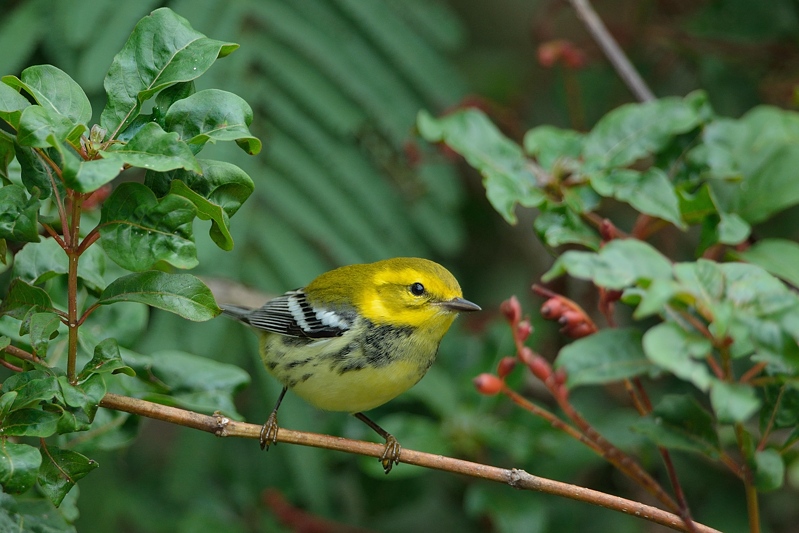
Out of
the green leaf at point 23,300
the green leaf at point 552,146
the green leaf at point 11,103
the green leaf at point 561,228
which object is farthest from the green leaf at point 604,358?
the green leaf at point 11,103

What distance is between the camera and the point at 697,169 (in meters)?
2.57

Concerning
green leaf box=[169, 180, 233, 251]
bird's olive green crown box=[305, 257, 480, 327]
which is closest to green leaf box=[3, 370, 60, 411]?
green leaf box=[169, 180, 233, 251]

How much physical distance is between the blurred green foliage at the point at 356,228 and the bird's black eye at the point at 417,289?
66 cm

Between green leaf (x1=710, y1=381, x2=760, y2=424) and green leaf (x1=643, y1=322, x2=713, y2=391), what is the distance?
0.04m

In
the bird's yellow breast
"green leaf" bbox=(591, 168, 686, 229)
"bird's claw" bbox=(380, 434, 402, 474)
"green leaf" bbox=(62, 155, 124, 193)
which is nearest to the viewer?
"green leaf" bbox=(62, 155, 124, 193)

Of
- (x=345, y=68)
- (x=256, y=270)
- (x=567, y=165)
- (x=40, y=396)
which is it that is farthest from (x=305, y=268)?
(x=40, y=396)

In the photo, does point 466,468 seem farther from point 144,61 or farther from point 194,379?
point 144,61

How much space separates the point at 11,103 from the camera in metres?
1.54

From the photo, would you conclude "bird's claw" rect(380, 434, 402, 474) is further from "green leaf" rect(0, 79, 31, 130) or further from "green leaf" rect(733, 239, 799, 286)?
"green leaf" rect(0, 79, 31, 130)

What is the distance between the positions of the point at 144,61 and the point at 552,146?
1.42 metres

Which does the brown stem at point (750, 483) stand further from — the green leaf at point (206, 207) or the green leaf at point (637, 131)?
the green leaf at point (206, 207)

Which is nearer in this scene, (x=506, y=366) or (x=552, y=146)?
(x=506, y=366)

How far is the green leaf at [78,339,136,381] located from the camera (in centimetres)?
169

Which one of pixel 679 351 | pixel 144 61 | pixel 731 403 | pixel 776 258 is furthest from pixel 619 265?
pixel 144 61
